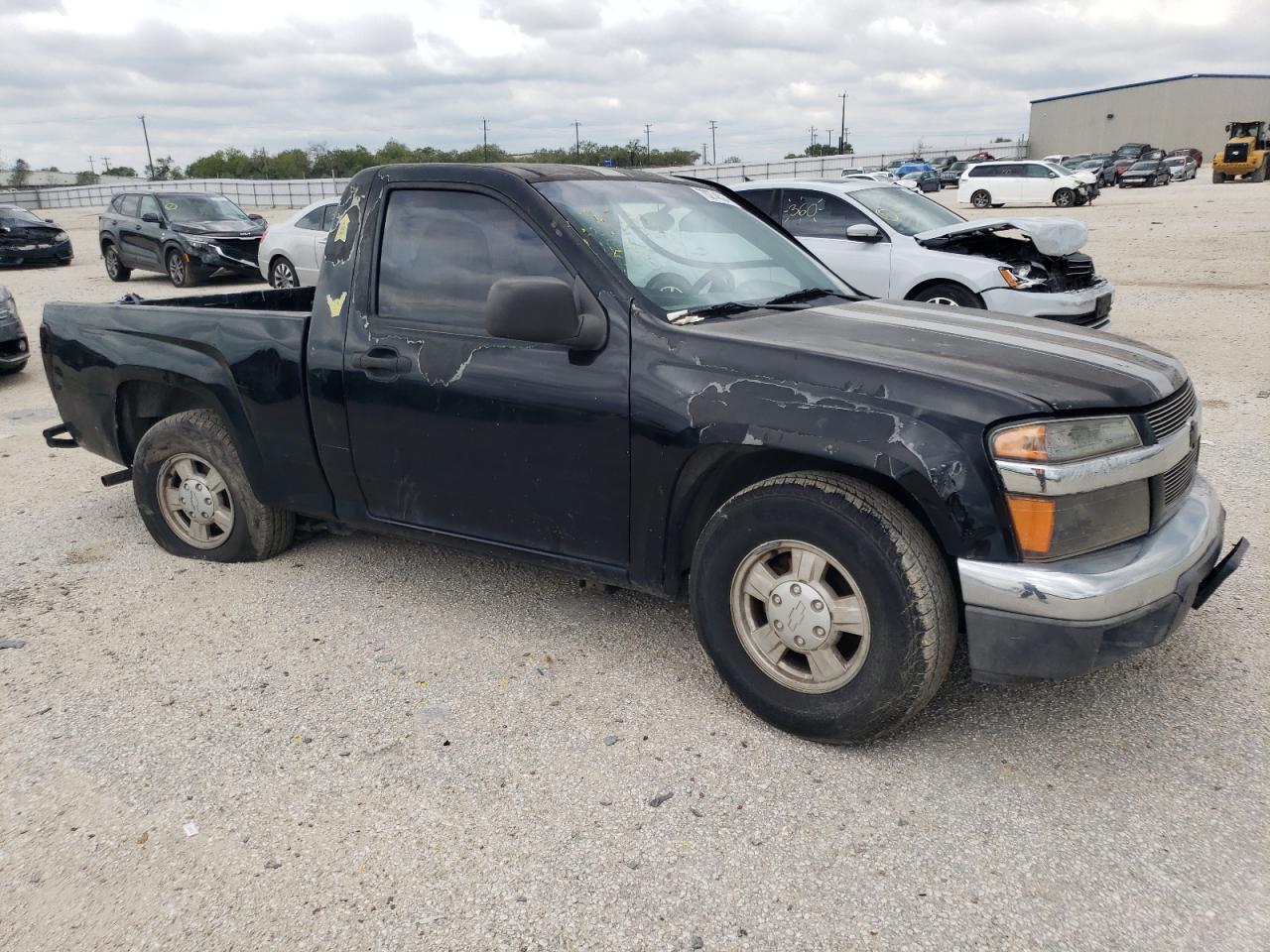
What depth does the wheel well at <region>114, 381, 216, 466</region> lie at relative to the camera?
15.9 feet

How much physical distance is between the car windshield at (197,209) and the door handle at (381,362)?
15762 millimetres

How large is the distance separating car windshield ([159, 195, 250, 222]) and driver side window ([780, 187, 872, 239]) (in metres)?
12.1

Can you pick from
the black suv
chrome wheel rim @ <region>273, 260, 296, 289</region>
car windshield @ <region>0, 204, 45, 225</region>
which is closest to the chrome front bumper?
chrome wheel rim @ <region>273, 260, 296, 289</region>

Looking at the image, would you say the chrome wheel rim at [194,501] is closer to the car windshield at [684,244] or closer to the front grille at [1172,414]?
the car windshield at [684,244]

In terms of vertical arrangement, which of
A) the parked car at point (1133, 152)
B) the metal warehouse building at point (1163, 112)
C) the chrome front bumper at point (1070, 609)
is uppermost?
the metal warehouse building at point (1163, 112)

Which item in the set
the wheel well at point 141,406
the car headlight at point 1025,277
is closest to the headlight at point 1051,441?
the wheel well at point 141,406

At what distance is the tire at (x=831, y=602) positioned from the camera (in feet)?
9.16

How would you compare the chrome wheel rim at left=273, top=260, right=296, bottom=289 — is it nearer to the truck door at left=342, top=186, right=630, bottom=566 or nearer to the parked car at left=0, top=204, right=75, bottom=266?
the parked car at left=0, top=204, right=75, bottom=266

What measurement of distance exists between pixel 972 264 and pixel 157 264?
14529mm

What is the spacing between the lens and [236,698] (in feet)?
11.5

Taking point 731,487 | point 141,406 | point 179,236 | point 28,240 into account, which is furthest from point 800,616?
point 28,240

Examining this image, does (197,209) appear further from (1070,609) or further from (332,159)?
(332,159)

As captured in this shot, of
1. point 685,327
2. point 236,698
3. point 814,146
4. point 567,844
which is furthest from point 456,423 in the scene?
point 814,146

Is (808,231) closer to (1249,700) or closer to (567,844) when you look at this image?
(1249,700)
